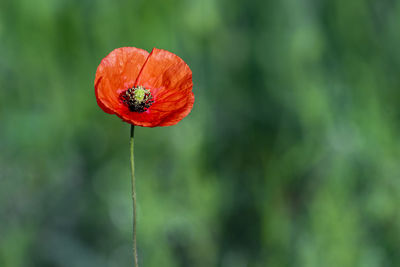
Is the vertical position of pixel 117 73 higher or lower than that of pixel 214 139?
higher

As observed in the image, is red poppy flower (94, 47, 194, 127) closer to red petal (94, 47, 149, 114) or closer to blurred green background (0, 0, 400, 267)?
red petal (94, 47, 149, 114)

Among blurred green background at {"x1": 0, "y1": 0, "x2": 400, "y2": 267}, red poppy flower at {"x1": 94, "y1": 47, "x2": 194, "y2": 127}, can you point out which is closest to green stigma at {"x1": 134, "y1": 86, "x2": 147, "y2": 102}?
red poppy flower at {"x1": 94, "y1": 47, "x2": 194, "y2": 127}

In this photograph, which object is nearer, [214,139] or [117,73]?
[117,73]

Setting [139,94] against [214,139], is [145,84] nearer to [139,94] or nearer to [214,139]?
[139,94]

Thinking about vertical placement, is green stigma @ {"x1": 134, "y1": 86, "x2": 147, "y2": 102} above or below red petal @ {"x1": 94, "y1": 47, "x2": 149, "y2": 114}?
below

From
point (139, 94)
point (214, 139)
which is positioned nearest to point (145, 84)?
point (139, 94)

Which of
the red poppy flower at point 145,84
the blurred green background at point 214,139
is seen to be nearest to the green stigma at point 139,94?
the red poppy flower at point 145,84
